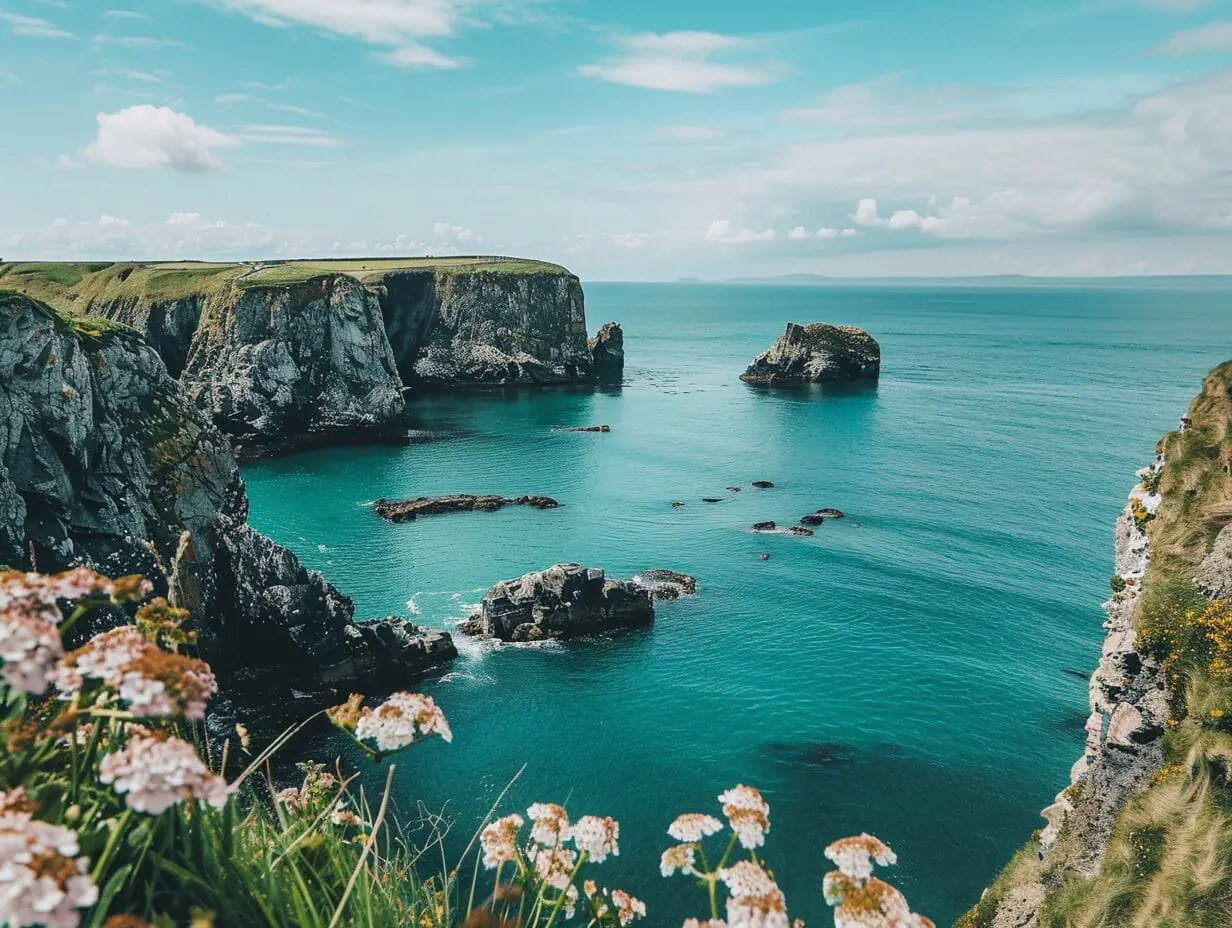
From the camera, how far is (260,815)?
637 centimetres

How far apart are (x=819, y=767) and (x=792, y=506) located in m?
42.2

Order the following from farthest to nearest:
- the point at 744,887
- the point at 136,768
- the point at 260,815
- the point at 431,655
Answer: the point at 431,655 → the point at 260,815 → the point at 744,887 → the point at 136,768

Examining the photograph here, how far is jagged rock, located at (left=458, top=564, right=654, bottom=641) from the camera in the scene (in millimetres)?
50969

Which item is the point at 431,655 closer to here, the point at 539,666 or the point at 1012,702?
the point at 539,666

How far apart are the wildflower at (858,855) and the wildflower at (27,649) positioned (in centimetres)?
497

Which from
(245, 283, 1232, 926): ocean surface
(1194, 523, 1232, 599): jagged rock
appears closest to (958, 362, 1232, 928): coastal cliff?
(1194, 523, 1232, 599): jagged rock

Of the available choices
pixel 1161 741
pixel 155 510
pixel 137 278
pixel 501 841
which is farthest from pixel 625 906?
pixel 137 278

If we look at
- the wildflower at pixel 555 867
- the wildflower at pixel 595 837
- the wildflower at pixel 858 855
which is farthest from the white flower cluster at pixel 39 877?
the wildflower at pixel 858 855

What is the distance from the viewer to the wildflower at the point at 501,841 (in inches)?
268

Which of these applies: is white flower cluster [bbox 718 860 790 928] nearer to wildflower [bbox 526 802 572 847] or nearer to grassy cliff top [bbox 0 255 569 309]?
wildflower [bbox 526 802 572 847]

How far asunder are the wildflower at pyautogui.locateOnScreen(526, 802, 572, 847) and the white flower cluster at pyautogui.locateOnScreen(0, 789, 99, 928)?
402 centimetres

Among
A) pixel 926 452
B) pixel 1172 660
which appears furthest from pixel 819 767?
pixel 926 452

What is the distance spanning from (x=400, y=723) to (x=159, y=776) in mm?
Answer: 2103

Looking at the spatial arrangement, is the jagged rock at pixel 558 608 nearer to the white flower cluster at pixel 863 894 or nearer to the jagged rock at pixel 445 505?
the jagged rock at pixel 445 505
